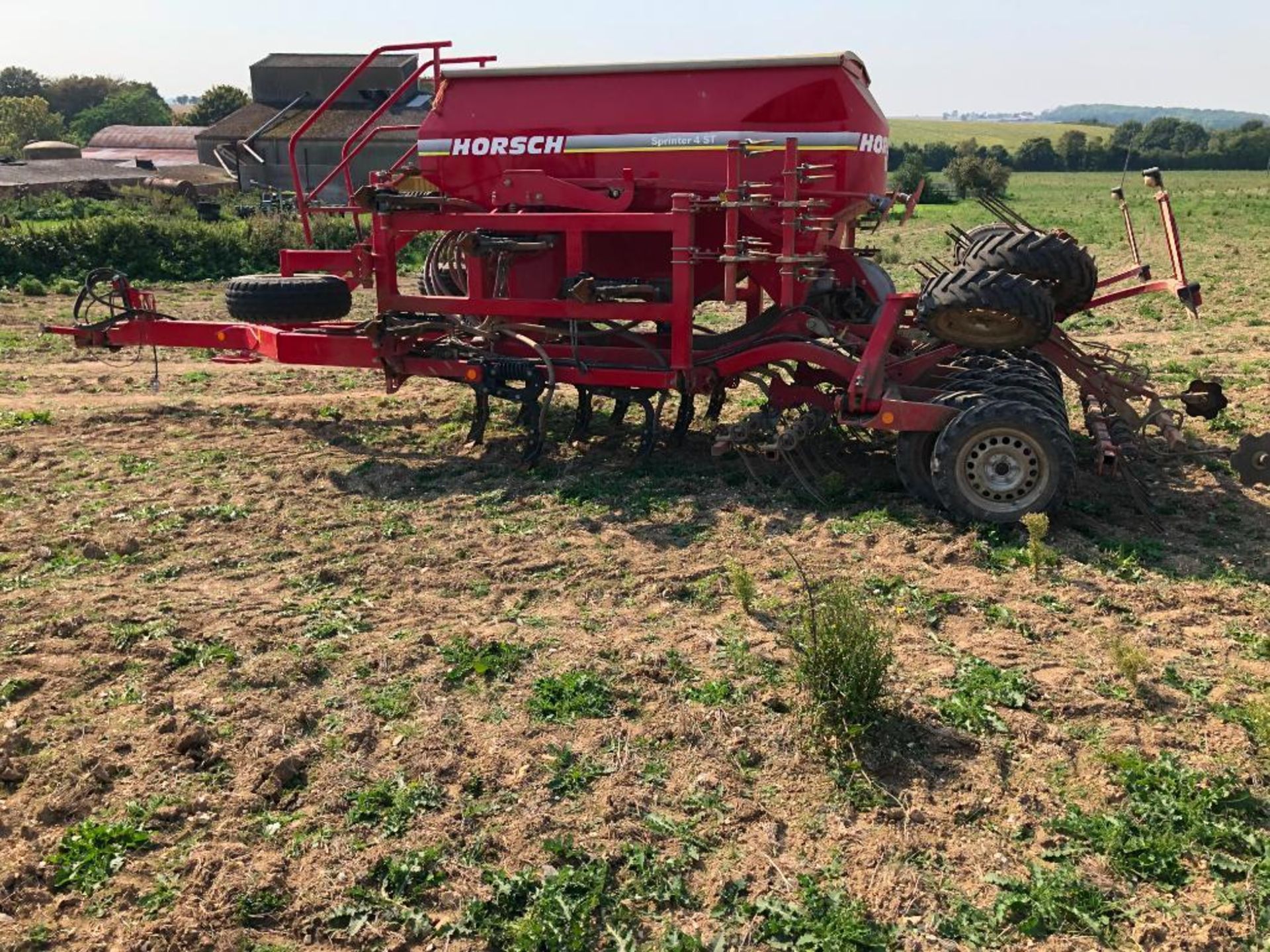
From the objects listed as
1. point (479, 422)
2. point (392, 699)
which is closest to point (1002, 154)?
point (479, 422)

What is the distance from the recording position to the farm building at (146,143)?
58.1 meters

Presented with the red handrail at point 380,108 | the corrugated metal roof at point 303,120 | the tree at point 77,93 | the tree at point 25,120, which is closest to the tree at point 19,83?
the tree at point 77,93

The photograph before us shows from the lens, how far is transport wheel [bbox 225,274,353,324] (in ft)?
28.6

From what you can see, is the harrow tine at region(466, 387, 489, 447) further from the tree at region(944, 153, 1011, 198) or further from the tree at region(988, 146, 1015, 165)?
the tree at region(988, 146, 1015, 165)

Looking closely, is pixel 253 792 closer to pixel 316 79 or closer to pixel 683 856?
pixel 683 856

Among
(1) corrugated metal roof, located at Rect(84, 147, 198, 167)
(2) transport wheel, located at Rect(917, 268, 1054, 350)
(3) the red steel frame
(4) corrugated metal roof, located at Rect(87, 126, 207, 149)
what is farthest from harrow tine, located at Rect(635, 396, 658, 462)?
(4) corrugated metal roof, located at Rect(87, 126, 207, 149)

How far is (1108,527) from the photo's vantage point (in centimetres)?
659

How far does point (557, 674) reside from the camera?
4.82m

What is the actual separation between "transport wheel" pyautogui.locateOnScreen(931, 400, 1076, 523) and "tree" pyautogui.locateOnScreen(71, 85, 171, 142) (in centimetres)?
9016

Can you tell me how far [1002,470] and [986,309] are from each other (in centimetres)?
103

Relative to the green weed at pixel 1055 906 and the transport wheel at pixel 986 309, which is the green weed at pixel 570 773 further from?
the transport wheel at pixel 986 309

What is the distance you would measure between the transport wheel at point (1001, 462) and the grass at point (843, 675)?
7.66 feet

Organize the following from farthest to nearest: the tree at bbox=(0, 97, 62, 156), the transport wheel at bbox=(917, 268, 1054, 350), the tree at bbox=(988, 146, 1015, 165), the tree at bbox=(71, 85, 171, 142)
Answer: the tree at bbox=(71, 85, 171, 142) → the tree at bbox=(988, 146, 1015, 165) → the tree at bbox=(0, 97, 62, 156) → the transport wheel at bbox=(917, 268, 1054, 350)

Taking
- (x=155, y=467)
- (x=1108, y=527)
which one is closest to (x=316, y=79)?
(x=155, y=467)
